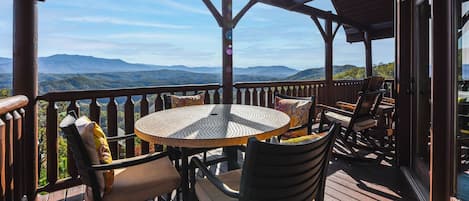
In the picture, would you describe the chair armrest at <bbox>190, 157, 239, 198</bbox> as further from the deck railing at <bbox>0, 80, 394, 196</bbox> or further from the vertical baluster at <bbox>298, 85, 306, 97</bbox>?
the vertical baluster at <bbox>298, 85, 306, 97</bbox>

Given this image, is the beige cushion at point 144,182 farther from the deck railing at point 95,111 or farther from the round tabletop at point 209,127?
the deck railing at point 95,111

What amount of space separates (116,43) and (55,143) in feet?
21.8

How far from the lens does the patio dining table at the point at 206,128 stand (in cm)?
153

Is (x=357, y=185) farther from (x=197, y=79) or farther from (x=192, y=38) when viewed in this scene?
(x=192, y=38)

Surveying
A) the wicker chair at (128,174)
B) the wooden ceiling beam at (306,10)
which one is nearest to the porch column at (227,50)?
the wooden ceiling beam at (306,10)

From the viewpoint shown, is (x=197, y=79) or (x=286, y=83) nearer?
(x=286, y=83)

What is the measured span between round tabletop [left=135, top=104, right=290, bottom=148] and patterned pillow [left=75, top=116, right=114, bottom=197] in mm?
239

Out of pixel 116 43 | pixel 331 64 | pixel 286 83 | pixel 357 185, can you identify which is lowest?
pixel 357 185

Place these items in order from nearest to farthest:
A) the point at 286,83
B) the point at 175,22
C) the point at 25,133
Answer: the point at 25,133, the point at 286,83, the point at 175,22

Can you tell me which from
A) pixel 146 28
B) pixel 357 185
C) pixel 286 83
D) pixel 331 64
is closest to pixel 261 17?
pixel 146 28

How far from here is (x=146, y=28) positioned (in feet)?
27.9

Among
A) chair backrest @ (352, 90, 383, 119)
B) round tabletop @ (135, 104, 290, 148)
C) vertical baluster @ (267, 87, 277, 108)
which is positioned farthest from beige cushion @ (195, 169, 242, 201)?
vertical baluster @ (267, 87, 277, 108)

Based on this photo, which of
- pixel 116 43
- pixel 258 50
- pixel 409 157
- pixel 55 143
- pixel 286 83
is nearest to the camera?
pixel 55 143

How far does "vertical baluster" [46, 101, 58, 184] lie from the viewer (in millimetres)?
2455
